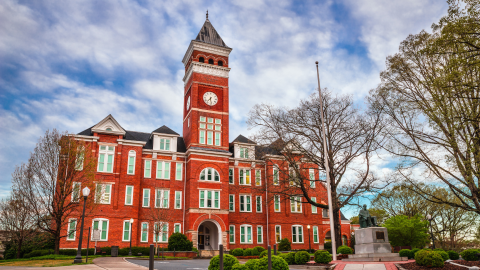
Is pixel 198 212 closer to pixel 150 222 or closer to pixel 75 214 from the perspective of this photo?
pixel 150 222

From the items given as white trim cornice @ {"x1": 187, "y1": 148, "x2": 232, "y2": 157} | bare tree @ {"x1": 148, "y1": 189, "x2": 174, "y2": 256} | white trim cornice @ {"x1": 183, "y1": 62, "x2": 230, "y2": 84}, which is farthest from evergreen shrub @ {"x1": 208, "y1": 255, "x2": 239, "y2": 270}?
white trim cornice @ {"x1": 183, "y1": 62, "x2": 230, "y2": 84}

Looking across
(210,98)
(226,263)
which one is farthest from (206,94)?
(226,263)

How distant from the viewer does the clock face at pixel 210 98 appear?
44.3 m

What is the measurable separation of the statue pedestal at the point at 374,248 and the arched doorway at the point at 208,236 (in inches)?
888

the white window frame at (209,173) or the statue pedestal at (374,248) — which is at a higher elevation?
the white window frame at (209,173)

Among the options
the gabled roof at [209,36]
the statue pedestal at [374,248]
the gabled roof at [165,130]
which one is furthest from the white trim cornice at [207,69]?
the statue pedestal at [374,248]

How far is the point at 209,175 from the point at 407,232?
73.1 ft

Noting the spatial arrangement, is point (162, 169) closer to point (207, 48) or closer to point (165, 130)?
point (165, 130)

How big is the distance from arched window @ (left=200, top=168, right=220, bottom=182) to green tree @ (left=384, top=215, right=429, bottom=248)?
1975 centimetres

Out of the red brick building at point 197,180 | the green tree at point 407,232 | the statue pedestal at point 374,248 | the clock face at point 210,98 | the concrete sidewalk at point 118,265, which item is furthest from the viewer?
the clock face at point 210,98

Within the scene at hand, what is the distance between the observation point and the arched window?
40.9m

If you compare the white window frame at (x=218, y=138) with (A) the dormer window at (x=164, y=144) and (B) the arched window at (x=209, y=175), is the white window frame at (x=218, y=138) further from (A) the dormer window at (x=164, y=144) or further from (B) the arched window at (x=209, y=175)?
(A) the dormer window at (x=164, y=144)

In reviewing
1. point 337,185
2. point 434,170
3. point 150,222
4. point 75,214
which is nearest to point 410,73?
point 434,170

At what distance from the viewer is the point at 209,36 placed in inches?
1873
